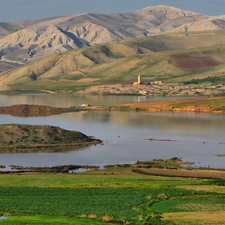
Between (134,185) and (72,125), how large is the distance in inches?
1218

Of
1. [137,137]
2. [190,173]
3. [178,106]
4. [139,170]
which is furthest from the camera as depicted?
[178,106]

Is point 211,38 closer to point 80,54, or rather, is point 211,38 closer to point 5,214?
point 80,54

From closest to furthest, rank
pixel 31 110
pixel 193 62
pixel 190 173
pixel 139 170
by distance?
pixel 190 173 → pixel 139 170 → pixel 31 110 → pixel 193 62

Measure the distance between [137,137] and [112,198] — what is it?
2573cm

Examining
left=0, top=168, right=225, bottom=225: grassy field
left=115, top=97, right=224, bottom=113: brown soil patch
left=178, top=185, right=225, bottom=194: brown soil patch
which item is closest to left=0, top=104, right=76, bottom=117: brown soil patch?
left=115, top=97, right=224, bottom=113: brown soil patch

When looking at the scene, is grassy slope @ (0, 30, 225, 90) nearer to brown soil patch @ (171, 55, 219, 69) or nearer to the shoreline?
brown soil patch @ (171, 55, 219, 69)

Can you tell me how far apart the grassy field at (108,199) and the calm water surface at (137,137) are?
A: 7.22 metres

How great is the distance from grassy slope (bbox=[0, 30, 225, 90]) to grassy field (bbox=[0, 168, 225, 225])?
320 ft

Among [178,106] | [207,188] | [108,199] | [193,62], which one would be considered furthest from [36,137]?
[193,62]

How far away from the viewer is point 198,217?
2209cm

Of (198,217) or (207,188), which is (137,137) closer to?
(207,188)

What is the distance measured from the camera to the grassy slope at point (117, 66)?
141875 millimetres

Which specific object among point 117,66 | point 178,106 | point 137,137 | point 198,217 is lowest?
point 198,217

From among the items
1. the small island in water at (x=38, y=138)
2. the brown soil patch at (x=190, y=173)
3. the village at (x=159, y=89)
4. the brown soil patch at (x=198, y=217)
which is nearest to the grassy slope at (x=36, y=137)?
the small island in water at (x=38, y=138)
